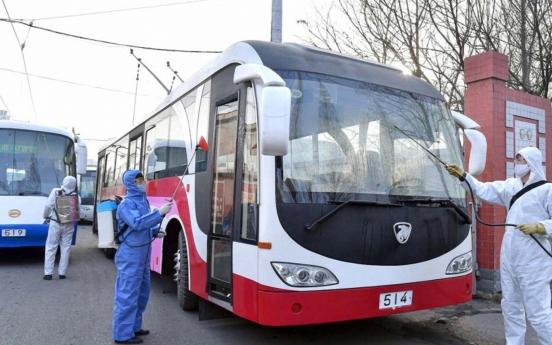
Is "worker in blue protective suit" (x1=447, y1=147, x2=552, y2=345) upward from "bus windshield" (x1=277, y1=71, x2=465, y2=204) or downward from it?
downward

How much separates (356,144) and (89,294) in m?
5.15

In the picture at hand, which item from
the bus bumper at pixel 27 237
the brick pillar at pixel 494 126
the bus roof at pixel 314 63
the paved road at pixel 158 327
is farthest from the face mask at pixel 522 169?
the bus bumper at pixel 27 237

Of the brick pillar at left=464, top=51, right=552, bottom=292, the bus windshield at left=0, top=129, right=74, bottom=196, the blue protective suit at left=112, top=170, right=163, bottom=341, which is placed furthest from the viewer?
the bus windshield at left=0, top=129, right=74, bottom=196

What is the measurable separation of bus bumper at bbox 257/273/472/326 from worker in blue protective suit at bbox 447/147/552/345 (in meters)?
0.67

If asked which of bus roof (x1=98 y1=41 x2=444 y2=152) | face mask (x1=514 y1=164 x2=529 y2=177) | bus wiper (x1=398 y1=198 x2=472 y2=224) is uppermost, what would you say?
bus roof (x1=98 y1=41 x2=444 y2=152)

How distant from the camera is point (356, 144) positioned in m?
4.47

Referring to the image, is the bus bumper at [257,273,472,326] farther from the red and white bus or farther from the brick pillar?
the brick pillar

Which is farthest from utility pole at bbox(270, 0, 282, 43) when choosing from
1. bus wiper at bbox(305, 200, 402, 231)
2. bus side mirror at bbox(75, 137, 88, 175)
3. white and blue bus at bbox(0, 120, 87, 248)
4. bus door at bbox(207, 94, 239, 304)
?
bus wiper at bbox(305, 200, 402, 231)

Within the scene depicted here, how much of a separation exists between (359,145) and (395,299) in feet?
4.77

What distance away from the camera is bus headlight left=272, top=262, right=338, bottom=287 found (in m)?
3.95

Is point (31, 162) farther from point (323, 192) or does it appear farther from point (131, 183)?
point (323, 192)

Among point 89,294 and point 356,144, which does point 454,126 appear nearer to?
point 356,144

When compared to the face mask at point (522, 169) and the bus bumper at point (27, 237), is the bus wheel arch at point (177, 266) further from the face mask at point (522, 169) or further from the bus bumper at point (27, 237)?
the face mask at point (522, 169)

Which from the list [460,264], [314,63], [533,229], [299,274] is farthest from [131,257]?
[533,229]
